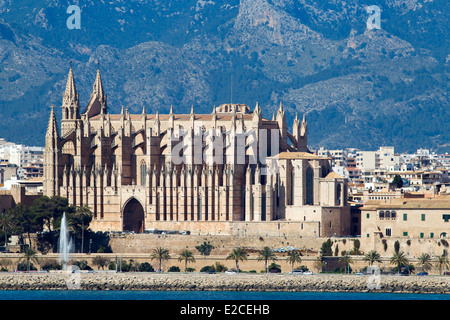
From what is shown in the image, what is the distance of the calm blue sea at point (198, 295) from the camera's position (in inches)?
3415

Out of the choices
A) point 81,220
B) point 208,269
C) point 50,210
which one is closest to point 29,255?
point 50,210

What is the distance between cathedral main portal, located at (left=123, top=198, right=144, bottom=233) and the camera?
385 ft

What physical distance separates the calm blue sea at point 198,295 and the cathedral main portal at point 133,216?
25.8 m

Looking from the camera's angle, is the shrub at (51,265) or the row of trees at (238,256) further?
the shrub at (51,265)

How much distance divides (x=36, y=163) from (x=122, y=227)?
61.1 metres

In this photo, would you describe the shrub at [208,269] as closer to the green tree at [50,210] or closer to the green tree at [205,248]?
the green tree at [205,248]

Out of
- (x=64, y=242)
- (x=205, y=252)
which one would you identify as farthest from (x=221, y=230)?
(x=64, y=242)

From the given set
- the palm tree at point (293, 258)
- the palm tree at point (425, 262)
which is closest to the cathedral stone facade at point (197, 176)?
the palm tree at point (293, 258)

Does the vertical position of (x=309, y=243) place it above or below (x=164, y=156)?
below

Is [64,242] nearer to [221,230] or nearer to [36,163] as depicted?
[221,230]

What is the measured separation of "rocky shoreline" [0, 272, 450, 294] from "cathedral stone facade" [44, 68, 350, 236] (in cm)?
1602

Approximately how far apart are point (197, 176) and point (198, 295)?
2800 centimetres

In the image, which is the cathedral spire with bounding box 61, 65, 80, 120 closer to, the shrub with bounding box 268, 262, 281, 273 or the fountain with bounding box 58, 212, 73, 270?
the fountain with bounding box 58, 212, 73, 270
